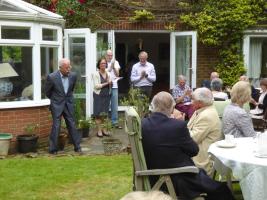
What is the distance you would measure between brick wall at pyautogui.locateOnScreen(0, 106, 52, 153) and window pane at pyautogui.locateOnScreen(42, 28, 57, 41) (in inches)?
53.9

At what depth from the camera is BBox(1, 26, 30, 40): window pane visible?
30.7 ft

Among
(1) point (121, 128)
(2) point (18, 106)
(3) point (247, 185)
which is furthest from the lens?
(1) point (121, 128)

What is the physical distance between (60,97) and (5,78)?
1.23 m

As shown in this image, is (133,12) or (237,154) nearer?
(237,154)

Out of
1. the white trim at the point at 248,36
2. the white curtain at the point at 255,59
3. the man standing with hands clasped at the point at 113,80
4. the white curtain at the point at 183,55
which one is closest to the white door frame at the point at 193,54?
the white curtain at the point at 183,55

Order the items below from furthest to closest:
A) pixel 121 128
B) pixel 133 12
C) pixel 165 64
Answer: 1. pixel 165 64
2. pixel 133 12
3. pixel 121 128

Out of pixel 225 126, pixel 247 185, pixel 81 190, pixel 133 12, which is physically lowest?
pixel 81 190

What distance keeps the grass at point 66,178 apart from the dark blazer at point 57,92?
91 centimetres

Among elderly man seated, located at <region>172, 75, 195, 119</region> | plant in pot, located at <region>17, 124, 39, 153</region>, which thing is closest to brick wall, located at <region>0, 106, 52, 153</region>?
plant in pot, located at <region>17, 124, 39, 153</region>

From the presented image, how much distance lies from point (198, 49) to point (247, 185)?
9.15m

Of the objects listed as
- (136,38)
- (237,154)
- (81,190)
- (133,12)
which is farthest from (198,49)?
(237,154)

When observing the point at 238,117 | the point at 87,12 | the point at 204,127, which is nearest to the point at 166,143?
the point at 204,127

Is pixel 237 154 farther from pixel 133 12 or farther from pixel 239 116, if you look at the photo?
pixel 133 12

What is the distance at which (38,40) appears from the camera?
32.0 feet
